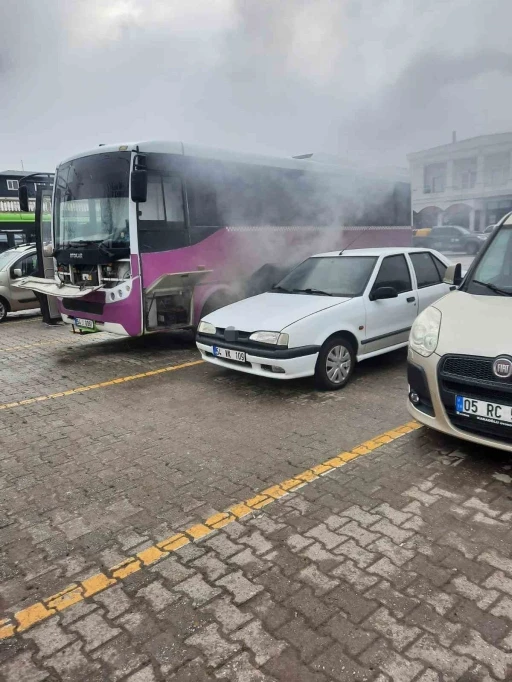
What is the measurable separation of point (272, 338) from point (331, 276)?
4.73ft

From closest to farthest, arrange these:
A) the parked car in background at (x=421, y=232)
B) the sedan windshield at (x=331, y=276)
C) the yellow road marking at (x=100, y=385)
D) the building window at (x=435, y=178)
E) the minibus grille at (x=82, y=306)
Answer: the yellow road marking at (x=100, y=385), the sedan windshield at (x=331, y=276), the minibus grille at (x=82, y=306), the building window at (x=435, y=178), the parked car in background at (x=421, y=232)

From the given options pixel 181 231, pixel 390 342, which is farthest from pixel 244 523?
pixel 181 231

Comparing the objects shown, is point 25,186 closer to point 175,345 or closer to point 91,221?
point 91,221

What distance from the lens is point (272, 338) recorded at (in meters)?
4.84

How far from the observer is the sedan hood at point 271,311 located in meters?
5.00

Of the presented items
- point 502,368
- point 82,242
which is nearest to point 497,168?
point 82,242

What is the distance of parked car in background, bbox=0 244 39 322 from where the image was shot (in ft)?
34.9

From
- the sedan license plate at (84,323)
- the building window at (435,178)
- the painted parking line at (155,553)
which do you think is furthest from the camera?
the building window at (435,178)

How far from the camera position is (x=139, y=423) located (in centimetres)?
457

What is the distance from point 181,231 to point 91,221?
1.23 meters

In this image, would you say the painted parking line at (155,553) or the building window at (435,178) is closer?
the painted parking line at (155,553)

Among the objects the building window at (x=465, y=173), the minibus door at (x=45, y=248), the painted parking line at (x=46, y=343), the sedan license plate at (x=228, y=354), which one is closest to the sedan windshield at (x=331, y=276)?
the sedan license plate at (x=228, y=354)

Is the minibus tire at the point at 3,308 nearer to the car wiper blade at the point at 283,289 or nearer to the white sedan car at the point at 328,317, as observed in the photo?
the white sedan car at the point at 328,317

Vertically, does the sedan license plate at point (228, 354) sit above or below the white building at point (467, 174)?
below
